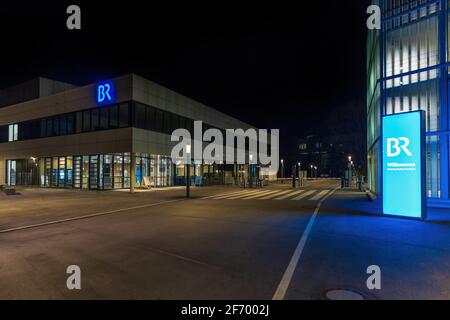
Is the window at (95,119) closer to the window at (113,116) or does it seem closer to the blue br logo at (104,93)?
the blue br logo at (104,93)

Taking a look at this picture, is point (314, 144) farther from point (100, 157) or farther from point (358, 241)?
point (358, 241)

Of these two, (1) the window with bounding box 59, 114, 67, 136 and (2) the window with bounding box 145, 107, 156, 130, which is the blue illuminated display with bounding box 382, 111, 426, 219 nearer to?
(2) the window with bounding box 145, 107, 156, 130

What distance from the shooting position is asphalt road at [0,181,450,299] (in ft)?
14.2

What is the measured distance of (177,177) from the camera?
33.6 m

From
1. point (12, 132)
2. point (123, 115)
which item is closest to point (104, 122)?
point (123, 115)

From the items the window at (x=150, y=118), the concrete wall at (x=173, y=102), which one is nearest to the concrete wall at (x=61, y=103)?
the concrete wall at (x=173, y=102)

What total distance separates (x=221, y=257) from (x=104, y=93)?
25612mm

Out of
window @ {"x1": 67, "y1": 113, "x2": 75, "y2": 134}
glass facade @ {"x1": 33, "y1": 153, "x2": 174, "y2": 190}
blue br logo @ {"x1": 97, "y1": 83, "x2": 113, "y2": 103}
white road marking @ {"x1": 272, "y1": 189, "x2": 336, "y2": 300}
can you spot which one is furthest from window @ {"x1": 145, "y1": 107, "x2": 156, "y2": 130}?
white road marking @ {"x1": 272, "y1": 189, "x2": 336, "y2": 300}

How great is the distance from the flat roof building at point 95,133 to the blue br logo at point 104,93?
0.09 m

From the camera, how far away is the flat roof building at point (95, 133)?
88.3 ft

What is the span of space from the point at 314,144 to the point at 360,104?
6769 cm

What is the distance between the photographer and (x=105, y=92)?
27312 mm

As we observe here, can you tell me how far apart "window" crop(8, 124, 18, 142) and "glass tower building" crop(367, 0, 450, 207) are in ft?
131
